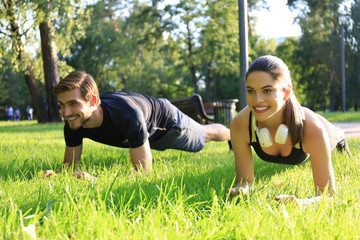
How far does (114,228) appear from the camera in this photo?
6.09 feet

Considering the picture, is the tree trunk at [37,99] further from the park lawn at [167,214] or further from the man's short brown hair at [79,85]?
the park lawn at [167,214]

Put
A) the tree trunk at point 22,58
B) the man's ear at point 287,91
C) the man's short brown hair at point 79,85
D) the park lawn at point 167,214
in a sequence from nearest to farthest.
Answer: the park lawn at point 167,214, the man's ear at point 287,91, the man's short brown hair at point 79,85, the tree trunk at point 22,58

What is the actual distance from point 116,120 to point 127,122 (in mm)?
138

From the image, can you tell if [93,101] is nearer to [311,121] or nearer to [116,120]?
[116,120]

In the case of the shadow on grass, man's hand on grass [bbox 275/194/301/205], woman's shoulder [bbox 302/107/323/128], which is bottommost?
the shadow on grass

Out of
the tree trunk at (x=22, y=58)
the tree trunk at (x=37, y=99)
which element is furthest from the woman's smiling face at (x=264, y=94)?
the tree trunk at (x=37, y=99)

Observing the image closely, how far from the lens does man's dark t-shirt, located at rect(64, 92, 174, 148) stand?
3.45 meters

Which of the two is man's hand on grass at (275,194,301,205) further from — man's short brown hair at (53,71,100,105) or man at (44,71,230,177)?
man's short brown hair at (53,71,100,105)

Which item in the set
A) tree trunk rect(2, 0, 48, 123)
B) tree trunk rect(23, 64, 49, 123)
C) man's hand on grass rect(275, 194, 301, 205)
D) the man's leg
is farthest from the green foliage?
man's hand on grass rect(275, 194, 301, 205)

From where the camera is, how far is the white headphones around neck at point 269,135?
266 cm

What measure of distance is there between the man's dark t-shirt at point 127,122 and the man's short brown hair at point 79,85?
0.98 feet

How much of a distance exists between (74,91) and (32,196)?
1178mm

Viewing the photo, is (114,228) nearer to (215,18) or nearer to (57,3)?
(57,3)

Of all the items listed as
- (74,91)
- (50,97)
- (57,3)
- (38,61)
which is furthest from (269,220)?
(38,61)
